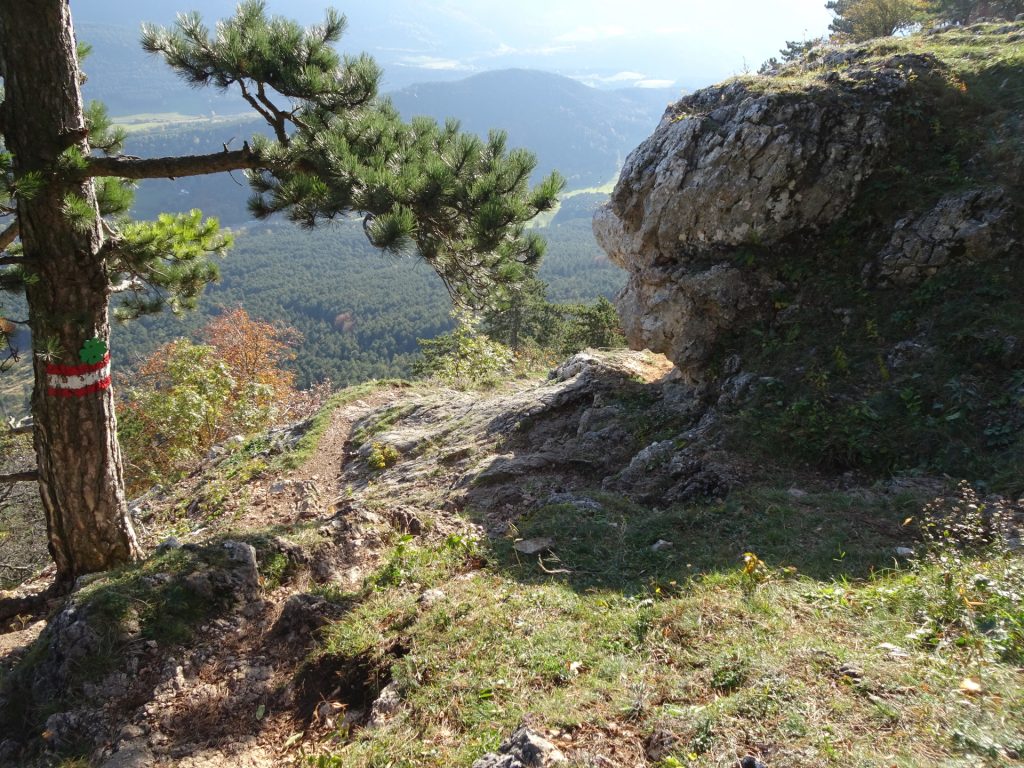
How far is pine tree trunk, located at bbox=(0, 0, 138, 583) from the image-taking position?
3945 millimetres

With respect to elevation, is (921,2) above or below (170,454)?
above

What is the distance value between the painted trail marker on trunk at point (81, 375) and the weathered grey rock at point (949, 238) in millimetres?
8099

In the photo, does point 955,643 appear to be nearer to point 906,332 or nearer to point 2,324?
point 906,332

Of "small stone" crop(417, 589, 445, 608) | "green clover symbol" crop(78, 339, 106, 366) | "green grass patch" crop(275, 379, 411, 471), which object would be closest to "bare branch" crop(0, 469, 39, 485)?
"green clover symbol" crop(78, 339, 106, 366)

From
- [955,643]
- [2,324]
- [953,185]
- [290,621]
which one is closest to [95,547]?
[290,621]

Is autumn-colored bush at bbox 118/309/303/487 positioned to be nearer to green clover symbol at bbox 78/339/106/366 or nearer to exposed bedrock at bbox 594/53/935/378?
green clover symbol at bbox 78/339/106/366

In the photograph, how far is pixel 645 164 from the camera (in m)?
8.88

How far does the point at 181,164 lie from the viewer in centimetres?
451

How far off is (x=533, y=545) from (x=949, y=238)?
6.07 metres

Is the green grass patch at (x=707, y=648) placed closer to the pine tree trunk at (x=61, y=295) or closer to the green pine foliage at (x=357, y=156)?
the pine tree trunk at (x=61, y=295)

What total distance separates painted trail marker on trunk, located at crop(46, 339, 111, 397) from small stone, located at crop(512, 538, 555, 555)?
352 cm

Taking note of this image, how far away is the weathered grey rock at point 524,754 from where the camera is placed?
8.31 feet

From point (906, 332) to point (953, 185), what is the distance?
206 centimetres

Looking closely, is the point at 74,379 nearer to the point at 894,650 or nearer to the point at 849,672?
the point at 849,672
